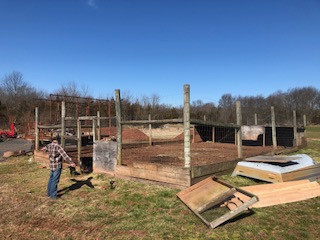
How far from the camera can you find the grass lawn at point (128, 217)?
4.20 meters

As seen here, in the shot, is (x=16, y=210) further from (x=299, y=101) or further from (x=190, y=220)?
(x=299, y=101)

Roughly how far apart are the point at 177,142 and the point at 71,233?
12.9 metres

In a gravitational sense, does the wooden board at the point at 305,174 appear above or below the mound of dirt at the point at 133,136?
below

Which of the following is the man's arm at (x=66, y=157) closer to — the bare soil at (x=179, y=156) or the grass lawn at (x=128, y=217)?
the grass lawn at (x=128, y=217)

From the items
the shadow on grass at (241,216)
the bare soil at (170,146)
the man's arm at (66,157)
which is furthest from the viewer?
the bare soil at (170,146)

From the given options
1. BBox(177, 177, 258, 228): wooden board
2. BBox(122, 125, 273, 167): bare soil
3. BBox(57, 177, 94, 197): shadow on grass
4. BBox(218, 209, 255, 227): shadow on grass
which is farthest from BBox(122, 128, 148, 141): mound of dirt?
BBox(218, 209, 255, 227): shadow on grass

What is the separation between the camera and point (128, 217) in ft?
16.2

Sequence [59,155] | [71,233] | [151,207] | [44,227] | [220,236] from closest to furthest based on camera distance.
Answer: [220,236]
[71,233]
[44,227]
[151,207]
[59,155]

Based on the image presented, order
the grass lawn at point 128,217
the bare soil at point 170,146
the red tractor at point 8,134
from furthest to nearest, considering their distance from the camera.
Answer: the red tractor at point 8,134 → the bare soil at point 170,146 → the grass lawn at point 128,217

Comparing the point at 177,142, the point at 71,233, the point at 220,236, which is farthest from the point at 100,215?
the point at 177,142

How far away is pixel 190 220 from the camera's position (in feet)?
15.4

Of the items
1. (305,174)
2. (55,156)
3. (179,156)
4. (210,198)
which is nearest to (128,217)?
(210,198)

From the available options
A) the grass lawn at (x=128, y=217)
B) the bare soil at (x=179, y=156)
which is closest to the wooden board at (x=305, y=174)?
the grass lawn at (x=128, y=217)

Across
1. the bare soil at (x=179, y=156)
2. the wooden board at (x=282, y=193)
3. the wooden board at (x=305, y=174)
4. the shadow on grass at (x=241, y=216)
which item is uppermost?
the bare soil at (x=179, y=156)
